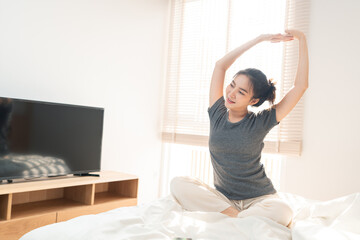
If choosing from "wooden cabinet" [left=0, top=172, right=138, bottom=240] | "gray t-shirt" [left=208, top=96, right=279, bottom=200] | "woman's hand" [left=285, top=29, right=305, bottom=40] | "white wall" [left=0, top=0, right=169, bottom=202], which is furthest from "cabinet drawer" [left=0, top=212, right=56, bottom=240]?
"woman's hand" [left=285, top=29, right=305, bottom=40]

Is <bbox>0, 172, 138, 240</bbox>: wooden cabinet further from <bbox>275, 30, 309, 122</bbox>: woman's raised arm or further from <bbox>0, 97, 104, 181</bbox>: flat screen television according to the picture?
<bbox>275, 30, 309, 122</bbox>: woman's raised arm

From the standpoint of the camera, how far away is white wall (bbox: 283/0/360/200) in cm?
265

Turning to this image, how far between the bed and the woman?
18 centimetres

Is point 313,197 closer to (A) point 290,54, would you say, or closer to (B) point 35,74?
(A) point 290,54

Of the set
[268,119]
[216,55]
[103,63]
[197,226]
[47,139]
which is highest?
[216,55]

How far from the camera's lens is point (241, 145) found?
171 centimetres

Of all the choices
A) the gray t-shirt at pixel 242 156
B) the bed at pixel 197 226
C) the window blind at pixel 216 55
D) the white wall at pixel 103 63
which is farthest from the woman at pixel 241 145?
the white wall at pixel 103 63

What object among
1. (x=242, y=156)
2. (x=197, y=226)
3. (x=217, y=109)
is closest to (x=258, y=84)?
(x=217, y=109)

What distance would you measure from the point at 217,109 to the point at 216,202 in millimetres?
612

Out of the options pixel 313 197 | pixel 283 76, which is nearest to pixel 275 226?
pixel 313 197

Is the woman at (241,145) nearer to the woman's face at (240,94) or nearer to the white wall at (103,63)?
the woman's face at (240,94)

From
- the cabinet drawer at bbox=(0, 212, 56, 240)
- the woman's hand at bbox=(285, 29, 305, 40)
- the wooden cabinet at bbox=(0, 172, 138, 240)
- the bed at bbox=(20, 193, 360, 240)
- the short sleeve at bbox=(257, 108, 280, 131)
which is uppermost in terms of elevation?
the woman's hand at bbox=(285, 29, 305, 40)

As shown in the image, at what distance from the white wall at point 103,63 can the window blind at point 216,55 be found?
196 millimetres

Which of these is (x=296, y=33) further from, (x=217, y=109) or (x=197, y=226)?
(x=197, y=226)
